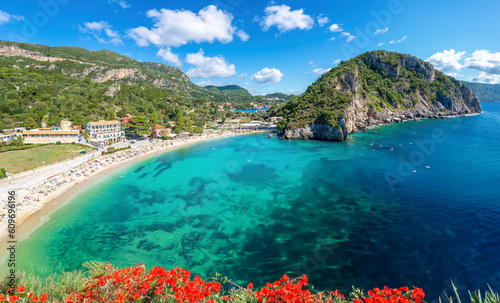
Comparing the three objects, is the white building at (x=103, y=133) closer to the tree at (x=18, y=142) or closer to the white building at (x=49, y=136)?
the white building at (x=49, y=136)

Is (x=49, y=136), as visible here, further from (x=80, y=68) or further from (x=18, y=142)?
(x=80, y=68)

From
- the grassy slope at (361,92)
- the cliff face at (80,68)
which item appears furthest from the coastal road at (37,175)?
the cliff face at (80,68)

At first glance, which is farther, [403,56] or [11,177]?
[403,56]

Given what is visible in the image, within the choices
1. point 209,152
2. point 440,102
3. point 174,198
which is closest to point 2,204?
point 174,198

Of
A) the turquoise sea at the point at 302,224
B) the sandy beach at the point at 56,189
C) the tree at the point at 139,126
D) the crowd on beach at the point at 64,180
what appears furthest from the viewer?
the tree at the point at 139,126

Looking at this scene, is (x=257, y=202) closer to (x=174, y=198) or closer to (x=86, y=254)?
(x=174, y=198)

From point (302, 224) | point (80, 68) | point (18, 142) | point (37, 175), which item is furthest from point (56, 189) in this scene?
point (80, 68)

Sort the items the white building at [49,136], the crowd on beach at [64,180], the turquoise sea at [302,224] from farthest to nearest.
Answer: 1. the white building at [49,136]
2. the crowd on beach at [64,180]
3. the turquoise sea at [302,224]

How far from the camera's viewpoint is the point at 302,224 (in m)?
17.0

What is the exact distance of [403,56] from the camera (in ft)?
332

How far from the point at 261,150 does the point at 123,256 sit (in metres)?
35.6

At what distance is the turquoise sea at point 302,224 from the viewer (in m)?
12.2

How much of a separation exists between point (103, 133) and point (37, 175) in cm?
2233

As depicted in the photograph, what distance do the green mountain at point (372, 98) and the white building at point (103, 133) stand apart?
4558cm
